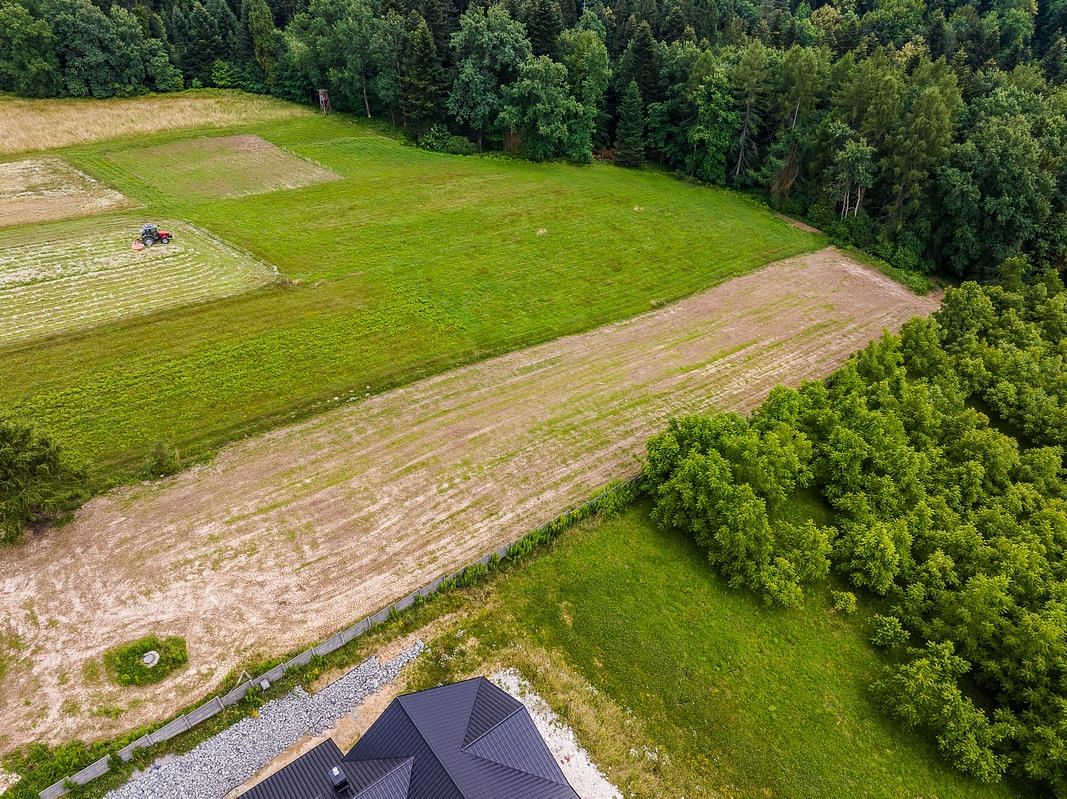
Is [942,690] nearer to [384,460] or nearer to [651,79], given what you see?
[384,460]

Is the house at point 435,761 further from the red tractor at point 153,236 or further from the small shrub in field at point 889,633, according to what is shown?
the red tractor at point 153,236

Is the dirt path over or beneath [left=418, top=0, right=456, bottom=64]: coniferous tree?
beneath

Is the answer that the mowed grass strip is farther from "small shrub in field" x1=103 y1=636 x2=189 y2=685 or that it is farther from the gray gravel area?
the gray gravel area

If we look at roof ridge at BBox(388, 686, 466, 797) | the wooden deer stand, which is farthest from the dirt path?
the wooden deer stand

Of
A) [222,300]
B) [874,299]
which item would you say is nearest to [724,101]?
[874,299]

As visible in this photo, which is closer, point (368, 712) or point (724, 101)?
point (368, 712)

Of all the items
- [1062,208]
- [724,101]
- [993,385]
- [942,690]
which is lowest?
[942,690]

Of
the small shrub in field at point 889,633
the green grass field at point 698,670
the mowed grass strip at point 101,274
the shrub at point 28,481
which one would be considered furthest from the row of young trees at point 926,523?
the mowed grass strip at point 101,274
